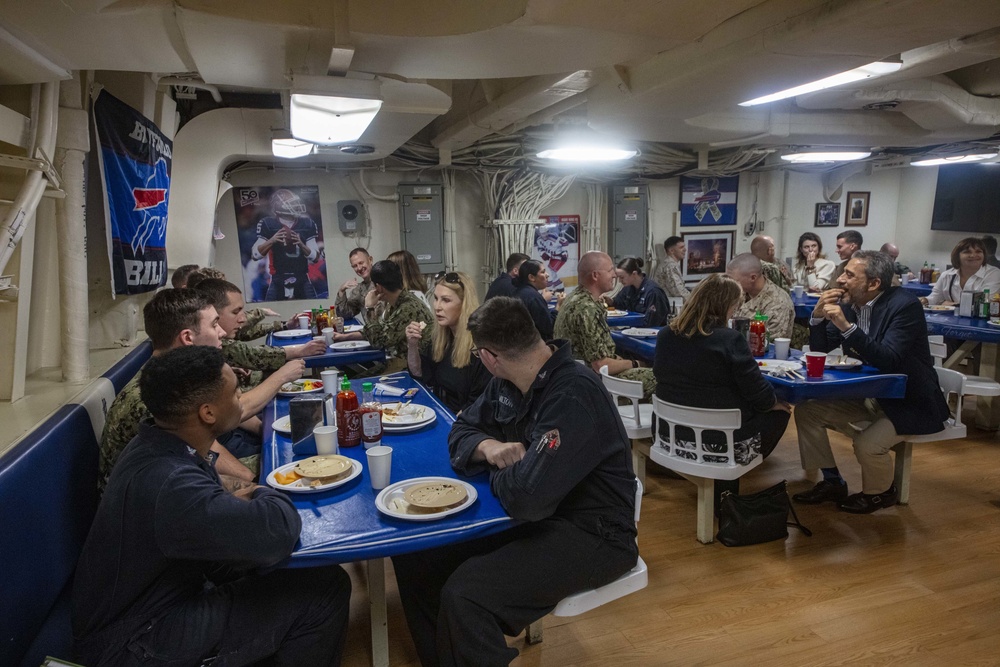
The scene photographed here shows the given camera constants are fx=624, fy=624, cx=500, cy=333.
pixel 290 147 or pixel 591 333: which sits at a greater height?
pixel 290 147

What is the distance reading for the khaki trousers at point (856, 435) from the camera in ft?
12.2

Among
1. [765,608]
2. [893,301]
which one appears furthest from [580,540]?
[893,301]

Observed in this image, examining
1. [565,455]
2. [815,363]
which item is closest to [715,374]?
[815,363]

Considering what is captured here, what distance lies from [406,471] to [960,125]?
6.23m

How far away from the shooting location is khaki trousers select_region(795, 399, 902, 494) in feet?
12.2

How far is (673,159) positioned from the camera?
8047 millimetres

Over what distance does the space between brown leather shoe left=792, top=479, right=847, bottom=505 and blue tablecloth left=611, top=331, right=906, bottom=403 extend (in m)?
0.79

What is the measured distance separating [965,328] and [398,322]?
444 centimetres

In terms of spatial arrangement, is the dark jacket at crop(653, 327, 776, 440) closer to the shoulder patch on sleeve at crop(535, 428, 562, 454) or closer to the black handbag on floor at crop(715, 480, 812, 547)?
the black handbag on floor at crop(715, 480, 812, 547)

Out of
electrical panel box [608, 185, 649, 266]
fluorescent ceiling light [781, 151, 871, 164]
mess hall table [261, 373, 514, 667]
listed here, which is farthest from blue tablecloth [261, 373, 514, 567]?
electrical panel box [608, 185, 649, 266]

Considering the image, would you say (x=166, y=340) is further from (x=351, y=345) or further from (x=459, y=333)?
(x=351, y=345)

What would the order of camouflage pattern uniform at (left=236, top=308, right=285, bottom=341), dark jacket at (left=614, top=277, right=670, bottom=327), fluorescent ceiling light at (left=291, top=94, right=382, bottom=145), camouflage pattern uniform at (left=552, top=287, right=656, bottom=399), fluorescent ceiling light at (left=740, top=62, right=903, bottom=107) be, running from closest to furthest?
fluorescent ceiling light at (left=291, top=94, right=382, bottom=145) → fluorescent ceiling light at (left=740, top=62, right=903, bottom=107) → camouflage pattern uniform at (left=552, top=287, right=656, bottom=399) → camouflage pattern uniform at (left=236, top=308, right=285, bottom=341) → dark jacket at (left=614, top=277, right=670, bottom=327)

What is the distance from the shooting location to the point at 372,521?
6.26 ft

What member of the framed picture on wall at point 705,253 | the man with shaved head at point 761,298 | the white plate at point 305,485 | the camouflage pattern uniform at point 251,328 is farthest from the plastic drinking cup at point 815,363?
the framed picture on wall at point 705,253
